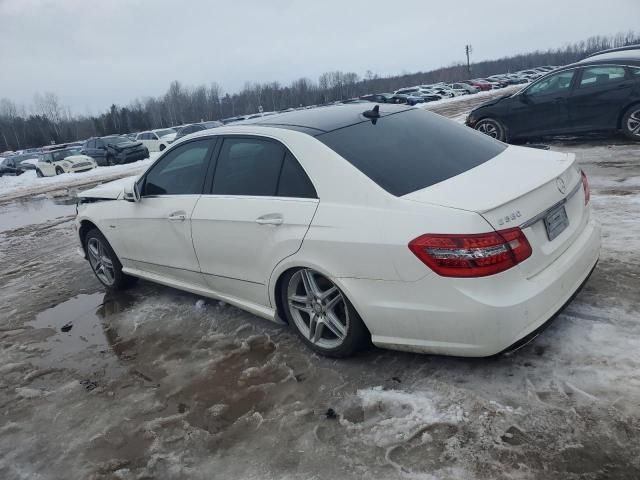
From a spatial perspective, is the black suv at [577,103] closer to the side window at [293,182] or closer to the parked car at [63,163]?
the side window at [293,182]

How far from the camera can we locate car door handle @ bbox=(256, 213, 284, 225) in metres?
3.35

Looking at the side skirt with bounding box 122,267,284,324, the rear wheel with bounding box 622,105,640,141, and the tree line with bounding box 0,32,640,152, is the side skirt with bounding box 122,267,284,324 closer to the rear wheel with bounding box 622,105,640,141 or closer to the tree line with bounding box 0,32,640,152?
the rear wheel with bounding box 622,105,640,141

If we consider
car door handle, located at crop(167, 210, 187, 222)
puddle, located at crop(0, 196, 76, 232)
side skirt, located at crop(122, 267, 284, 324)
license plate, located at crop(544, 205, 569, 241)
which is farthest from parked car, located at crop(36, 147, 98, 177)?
license plate, located at crop(544, 205, 569, 241)

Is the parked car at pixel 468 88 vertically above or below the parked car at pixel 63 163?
above

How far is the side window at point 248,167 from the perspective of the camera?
3.56m

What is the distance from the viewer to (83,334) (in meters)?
4.54

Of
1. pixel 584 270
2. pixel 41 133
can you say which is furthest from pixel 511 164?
pixel 41 133

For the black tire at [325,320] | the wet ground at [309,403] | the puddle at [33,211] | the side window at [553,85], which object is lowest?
the wet ground at [309,403]

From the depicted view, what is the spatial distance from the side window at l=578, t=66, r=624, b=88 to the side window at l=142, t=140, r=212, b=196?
831 centimetres

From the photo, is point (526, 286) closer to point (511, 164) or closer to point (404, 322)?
point (404, 322)

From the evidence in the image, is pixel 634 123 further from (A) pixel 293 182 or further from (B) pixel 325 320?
(B) pixel 325 320

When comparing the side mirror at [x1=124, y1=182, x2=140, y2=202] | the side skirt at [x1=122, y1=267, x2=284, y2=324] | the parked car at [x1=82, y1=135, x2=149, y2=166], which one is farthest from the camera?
the parked car at [x1=82, y1=135, x2=149, y2=166]

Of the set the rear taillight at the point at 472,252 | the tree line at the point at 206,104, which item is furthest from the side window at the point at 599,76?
the tree line at the point at 206,104

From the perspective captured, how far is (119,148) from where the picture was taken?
2578 centimetres
